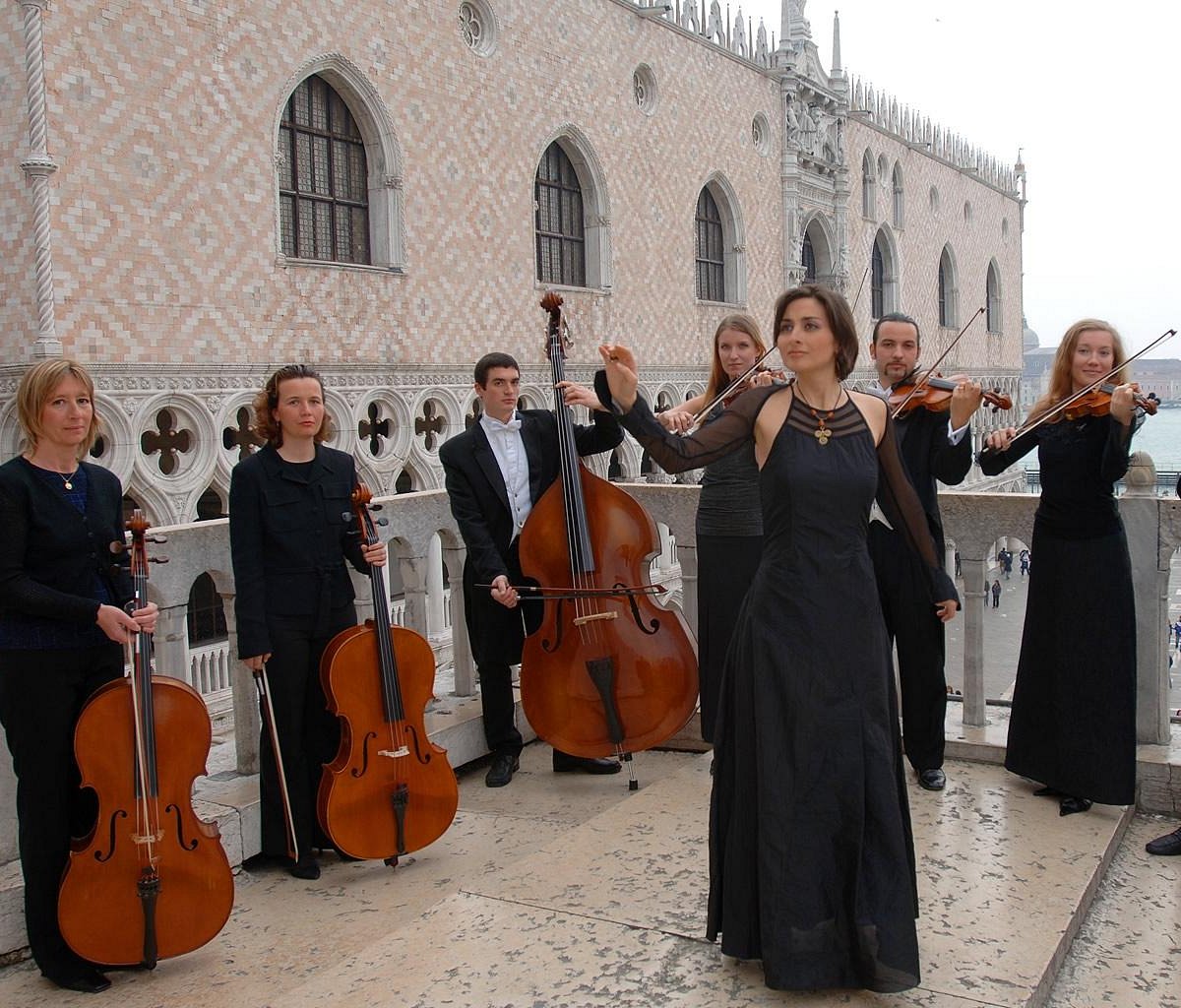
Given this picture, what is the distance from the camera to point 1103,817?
3350 mm

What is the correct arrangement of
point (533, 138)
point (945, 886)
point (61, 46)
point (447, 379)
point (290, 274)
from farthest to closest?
point (533, 138) < point (447, 379) < point (290, 274) < point (61, 46) < point (945, 886)

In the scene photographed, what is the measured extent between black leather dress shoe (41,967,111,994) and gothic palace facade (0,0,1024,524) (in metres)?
7.07

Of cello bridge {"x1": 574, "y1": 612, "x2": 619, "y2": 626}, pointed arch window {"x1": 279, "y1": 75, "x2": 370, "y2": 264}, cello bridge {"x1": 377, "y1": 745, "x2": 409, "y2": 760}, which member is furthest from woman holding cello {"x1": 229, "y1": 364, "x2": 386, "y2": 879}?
pointed arch window {"x1": 279, "y1": 75, "x2": 370, "y2": 264}

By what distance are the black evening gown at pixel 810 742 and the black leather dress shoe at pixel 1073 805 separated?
1212mm

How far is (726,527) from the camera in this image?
3797 mm

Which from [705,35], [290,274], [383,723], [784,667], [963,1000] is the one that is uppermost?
[705,35]

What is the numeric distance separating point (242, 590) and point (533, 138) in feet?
38.6

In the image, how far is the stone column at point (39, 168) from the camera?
870 centimetres

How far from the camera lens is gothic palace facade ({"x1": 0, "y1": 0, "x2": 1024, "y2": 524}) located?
29.9 ft

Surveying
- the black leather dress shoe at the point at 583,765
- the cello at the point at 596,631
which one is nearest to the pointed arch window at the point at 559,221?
the black leather dress shoe at the point at 583,765

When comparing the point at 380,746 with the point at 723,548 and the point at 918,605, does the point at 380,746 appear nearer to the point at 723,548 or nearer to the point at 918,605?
the point at 723,548

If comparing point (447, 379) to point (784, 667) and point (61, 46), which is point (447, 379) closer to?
point (61, 46)

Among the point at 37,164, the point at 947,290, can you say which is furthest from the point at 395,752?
the point at 947,290

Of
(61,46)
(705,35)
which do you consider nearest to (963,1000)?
(61,46)
